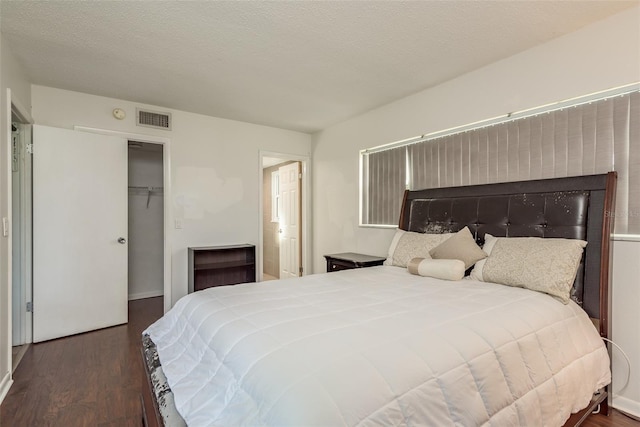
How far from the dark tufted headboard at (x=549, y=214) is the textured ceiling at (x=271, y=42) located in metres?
1.09

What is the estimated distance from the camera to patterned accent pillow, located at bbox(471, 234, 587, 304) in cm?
191

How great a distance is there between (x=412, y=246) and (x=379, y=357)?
1862 millimetres

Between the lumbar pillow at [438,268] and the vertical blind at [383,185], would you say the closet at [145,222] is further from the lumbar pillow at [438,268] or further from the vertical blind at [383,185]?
the lumbar pillow at [438,268]

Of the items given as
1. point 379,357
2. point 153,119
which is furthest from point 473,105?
point 153,119

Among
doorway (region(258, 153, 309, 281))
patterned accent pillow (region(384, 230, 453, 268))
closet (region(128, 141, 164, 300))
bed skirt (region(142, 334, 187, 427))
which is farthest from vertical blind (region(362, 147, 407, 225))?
closet (region(128, 141, 164, 300))

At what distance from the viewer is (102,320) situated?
11.3ft

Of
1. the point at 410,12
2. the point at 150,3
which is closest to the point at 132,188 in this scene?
the point at 150,3

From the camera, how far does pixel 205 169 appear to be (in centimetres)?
414

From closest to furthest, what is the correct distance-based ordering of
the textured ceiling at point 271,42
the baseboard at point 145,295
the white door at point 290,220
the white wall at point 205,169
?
the textured ceiling at point 271,42, the white wall at point 205,169, the baseboard at point 145,295, the white door at point 290,220

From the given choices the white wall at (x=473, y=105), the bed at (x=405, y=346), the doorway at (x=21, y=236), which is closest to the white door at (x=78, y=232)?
the doorway at (x=21, y=236)

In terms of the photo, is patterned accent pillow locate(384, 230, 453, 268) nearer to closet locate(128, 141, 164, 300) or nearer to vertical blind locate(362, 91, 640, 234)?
vertical blind locate(362, 91, 640, 234)

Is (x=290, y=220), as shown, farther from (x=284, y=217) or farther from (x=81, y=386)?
(x=81, y=386)

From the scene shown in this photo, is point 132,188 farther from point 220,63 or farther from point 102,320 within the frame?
point 220,63

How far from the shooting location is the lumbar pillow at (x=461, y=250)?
2420 millimetres
